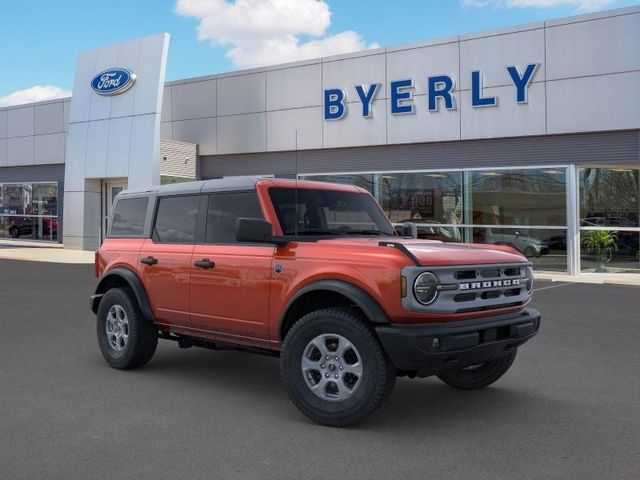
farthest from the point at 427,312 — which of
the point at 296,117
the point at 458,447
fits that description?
the point at 296,117

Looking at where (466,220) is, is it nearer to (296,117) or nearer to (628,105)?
(628,105)

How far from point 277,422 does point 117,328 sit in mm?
2506

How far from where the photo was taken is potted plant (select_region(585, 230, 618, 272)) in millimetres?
18047

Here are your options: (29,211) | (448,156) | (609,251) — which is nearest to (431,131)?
(448,156)

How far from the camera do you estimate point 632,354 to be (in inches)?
291

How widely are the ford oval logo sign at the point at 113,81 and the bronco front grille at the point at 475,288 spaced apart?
70.5 feet

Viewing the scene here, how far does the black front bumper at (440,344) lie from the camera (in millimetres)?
4438

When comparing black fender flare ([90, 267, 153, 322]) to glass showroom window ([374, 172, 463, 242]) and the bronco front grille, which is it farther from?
glass showroom window ([374, 172, 463, 242])

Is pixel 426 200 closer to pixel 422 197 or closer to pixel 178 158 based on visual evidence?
pixel 422 197

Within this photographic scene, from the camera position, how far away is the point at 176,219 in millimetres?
6344

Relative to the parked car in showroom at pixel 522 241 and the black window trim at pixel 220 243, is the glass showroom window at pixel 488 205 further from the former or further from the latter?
the black window trim at pixel 220 243

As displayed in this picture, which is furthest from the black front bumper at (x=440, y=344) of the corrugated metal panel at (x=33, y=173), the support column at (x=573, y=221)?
the corrugated metal panel at (x=33, y=173)

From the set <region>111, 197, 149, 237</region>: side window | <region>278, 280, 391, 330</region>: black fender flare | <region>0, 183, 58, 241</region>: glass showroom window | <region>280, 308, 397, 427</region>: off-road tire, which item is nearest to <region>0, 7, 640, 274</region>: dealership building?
<region>0, 183, 58, 241</region>: glass showroom window

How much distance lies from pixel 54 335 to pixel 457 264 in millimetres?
5785
